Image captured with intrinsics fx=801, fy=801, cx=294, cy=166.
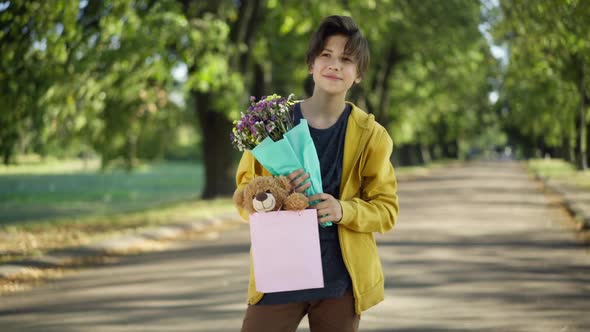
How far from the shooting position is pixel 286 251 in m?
2.83

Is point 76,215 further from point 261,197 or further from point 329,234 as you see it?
point 261,197

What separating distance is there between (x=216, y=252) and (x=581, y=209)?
867 centimetres

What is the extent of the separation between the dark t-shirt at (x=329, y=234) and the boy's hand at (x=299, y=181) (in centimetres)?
24

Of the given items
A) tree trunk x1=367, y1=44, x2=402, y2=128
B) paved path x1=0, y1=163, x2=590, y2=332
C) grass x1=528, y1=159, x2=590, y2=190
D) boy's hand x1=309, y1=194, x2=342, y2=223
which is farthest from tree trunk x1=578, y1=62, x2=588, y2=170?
tree trunk x1=367, y1=44, x2=402, y2=128

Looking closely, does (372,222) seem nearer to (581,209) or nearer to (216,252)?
(216,252)

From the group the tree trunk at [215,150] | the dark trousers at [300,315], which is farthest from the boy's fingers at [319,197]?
the tree trunk at [215,150]

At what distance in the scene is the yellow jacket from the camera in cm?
299

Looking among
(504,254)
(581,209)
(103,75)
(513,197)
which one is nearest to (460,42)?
(513,197)

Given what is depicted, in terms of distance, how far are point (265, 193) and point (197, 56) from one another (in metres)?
12.6

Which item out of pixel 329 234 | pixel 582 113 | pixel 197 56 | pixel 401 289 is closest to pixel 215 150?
pixel 197 56

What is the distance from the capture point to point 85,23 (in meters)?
14.4

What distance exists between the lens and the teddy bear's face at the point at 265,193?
274 centimetres

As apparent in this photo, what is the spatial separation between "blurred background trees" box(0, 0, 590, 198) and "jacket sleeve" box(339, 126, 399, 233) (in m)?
5.94

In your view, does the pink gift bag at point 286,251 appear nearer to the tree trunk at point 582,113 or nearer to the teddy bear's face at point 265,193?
the teddy bear's face at point 265,193
